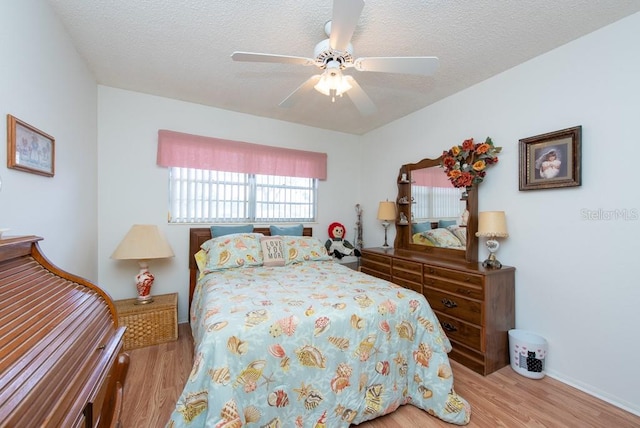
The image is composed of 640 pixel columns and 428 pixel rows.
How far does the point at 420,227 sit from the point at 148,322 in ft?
9.82

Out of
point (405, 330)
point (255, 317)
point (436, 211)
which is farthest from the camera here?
point (436, 211)

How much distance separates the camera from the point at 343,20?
1.29 meters

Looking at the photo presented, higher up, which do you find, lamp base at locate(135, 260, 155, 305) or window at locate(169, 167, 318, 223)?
window at locate(169, 167, 318, 223)

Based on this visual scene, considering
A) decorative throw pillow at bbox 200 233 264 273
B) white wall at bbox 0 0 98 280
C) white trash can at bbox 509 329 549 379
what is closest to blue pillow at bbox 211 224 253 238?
decorative throw pillow at bbox 200 233 264 273

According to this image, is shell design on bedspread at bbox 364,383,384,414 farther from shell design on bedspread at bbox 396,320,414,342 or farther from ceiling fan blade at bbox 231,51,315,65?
ceiling fan blade at bbox 231,51,315,65

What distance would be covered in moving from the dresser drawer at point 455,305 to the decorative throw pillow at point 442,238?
575 mm

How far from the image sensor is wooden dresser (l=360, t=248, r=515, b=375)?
2104 mm

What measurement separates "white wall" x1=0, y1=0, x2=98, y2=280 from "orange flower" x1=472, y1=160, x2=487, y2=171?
10.5 feet

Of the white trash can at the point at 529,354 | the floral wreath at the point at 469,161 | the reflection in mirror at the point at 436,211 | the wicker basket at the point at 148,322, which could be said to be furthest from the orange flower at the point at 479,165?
the wicker basket at the point at 148,322

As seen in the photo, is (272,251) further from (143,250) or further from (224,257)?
(143,250)

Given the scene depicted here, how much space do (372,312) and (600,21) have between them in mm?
2440

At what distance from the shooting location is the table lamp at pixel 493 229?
2.25 m

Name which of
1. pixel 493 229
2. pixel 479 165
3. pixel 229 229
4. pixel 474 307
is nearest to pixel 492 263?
pixel 493 229

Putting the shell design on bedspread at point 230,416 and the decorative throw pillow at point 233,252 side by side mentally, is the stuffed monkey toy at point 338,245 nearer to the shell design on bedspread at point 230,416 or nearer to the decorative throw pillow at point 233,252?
the decorative throw pillow at point 233,252
